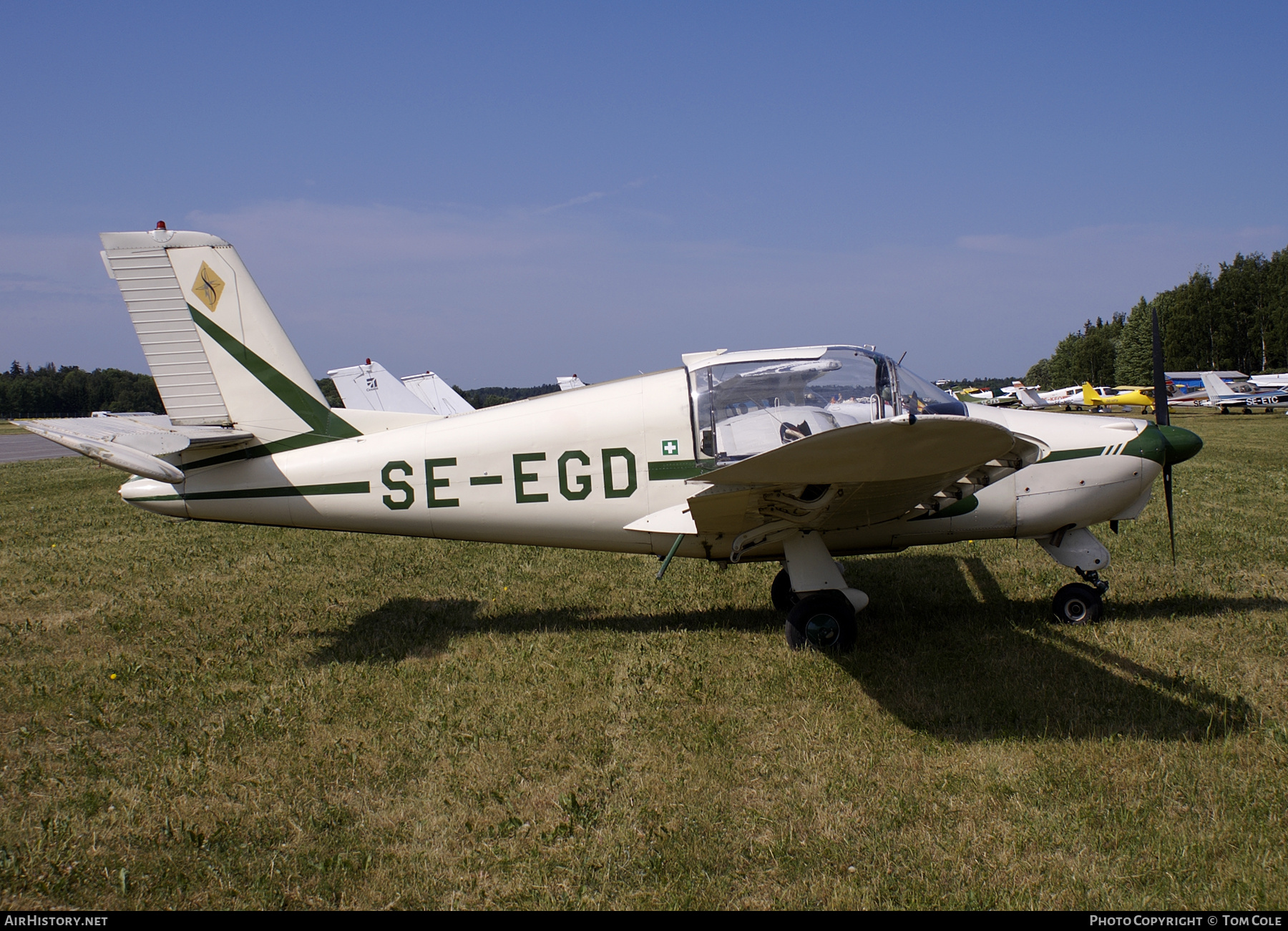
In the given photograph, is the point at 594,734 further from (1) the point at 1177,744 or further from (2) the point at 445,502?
(1) the point at 1177,744

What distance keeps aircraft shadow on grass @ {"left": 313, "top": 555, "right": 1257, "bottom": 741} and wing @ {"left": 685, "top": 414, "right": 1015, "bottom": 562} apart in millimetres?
1043

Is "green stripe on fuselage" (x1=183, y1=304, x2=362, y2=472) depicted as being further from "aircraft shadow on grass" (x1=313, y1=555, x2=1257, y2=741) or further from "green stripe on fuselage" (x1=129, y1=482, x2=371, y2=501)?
"aircraft shadow on grass" (x1=313, y1=555, x2=1257, y2=741)

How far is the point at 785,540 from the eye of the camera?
19.3ft

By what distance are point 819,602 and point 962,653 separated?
3.67 ft

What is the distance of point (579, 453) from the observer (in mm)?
6133

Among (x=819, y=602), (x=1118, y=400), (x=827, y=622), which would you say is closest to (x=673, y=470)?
(x=819, y=602)

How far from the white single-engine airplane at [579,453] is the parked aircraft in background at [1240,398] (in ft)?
157

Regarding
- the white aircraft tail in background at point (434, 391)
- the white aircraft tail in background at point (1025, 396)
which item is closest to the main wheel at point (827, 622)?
the white aircraft tail in background at point (434, 391)

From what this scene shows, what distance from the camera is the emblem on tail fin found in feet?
21.2

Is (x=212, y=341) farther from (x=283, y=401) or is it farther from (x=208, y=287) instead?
(x=283, y=401)

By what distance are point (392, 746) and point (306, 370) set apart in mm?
3658

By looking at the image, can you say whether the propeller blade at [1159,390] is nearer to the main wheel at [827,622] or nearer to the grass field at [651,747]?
the grass field at [651,747]

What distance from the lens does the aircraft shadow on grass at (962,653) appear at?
449cm
